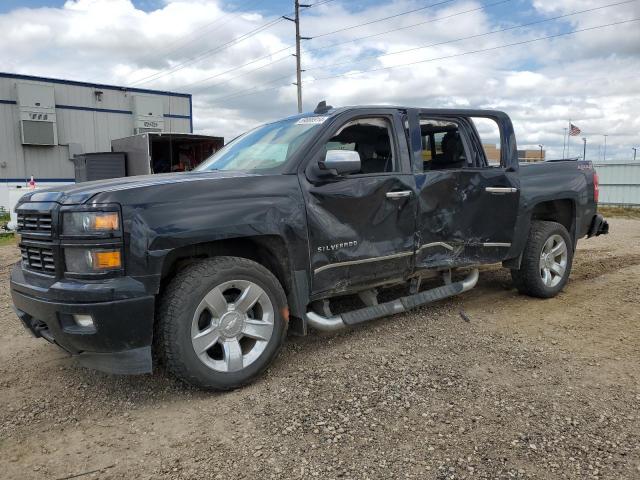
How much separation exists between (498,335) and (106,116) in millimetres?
19370

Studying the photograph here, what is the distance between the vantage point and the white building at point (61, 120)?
1792cm

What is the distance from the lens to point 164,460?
2.68 m

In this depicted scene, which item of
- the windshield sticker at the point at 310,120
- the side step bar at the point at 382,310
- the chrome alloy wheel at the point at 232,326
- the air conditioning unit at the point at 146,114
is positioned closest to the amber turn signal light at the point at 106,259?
the chrome alloy wheel at the point at 232,326

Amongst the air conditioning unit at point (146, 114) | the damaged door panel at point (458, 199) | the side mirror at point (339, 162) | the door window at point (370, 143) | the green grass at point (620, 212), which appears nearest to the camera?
the side mirror at point (339, 162)

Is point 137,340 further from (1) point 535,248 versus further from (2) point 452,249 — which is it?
(1) point 535,248

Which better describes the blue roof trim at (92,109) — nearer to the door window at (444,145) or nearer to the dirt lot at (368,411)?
the dirt lot at (368,411)

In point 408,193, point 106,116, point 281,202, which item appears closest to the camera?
point 281,202

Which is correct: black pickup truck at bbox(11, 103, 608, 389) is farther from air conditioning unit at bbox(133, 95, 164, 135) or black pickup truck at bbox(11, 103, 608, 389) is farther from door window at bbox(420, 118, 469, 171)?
air conditioning unit at bbox(133, 95, 164, 135)

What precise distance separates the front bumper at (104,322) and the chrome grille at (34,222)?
36 cm

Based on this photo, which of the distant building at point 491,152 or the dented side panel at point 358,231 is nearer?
the dented side panel at point 358,231

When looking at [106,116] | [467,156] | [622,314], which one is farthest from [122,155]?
[622,314]

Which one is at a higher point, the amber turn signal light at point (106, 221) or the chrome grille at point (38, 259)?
the amber turn signal light at point (106, 221)

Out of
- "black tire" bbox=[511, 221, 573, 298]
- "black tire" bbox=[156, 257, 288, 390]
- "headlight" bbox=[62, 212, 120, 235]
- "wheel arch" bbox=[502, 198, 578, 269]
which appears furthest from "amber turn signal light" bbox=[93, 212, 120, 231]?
"black tire" bbox=[511, 221, 573, 298]

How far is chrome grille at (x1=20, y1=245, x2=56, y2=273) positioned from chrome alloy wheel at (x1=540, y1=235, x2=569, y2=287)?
4524 mm
